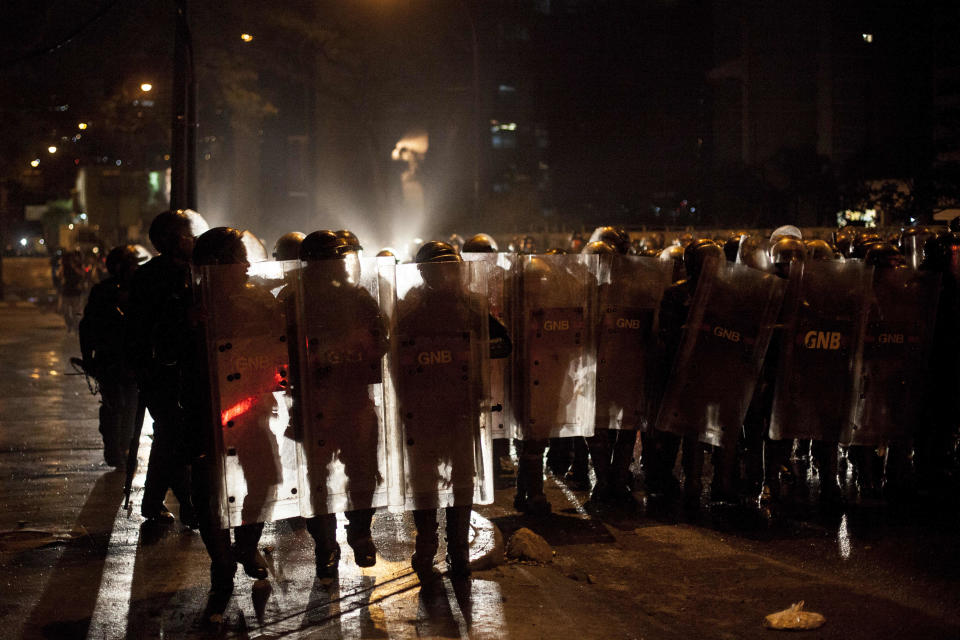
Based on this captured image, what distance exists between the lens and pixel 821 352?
717 centimetres

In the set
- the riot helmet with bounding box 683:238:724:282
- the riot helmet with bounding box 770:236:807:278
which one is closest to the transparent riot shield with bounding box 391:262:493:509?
the riot helmet with bounding box 683:238:724:282

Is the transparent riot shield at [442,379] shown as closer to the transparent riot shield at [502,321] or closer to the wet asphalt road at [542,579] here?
the wet asphalt road at [542,579]

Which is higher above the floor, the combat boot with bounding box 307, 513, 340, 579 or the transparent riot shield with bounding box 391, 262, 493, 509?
the transparent riot shield with bounding box 391, 262, 493, 509

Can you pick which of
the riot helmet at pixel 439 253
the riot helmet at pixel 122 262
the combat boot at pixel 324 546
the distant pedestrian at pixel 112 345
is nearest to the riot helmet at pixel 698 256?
the riot helmet at pixel 439 253

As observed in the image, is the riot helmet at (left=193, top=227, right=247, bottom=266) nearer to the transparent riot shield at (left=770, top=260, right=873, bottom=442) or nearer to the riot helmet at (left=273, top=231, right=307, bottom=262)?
the riot helmet at (left=273, top=231, right=307, bottom=262)

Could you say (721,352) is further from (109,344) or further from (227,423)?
(109,344)

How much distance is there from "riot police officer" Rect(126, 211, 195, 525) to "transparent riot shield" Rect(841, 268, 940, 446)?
16.2 feet

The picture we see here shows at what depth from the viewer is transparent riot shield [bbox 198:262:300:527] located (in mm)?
5055

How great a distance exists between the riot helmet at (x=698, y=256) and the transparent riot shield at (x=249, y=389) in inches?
134

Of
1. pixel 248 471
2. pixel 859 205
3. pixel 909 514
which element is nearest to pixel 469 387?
pixel 248 471

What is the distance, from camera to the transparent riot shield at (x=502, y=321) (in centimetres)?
698

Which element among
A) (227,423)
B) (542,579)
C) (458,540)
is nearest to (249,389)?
(227,423)

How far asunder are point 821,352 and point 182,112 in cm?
739

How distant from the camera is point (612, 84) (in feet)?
154
